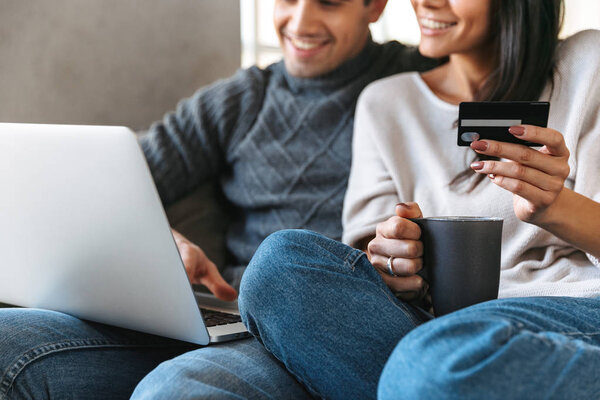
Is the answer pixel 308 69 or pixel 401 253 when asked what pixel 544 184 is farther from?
pixel 308 69

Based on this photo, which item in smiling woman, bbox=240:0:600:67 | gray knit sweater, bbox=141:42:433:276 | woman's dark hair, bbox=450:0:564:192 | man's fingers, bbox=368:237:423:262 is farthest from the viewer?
smiling woman, bbox=240:0:600:67

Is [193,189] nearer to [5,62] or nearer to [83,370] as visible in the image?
[5,62]

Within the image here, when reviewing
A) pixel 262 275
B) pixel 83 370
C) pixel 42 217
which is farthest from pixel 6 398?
pixel 262 275

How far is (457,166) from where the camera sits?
4.07 ft

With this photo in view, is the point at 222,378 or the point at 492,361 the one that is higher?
the point at 492,361

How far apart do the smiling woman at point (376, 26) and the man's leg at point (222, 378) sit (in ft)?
4.83

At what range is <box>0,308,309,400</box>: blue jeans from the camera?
2.73 ft

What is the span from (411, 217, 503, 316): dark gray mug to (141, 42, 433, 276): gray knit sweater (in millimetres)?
605

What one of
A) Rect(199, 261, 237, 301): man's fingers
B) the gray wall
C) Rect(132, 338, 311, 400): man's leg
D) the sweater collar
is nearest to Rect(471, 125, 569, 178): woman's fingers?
Rect(132, 338, 311, 400): man's leg

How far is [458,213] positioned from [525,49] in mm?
315

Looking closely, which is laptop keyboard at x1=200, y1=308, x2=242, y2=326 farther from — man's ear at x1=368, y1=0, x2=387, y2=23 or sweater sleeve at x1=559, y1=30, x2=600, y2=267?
man's ear at x1=368, y1=0, x2=387, y2=23

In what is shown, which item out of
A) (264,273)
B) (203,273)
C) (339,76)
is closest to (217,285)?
(203,273)

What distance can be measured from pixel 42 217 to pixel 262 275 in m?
0.30

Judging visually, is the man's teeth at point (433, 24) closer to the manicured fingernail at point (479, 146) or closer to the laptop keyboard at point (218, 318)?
the manicured fingernail at point (479, 146)
